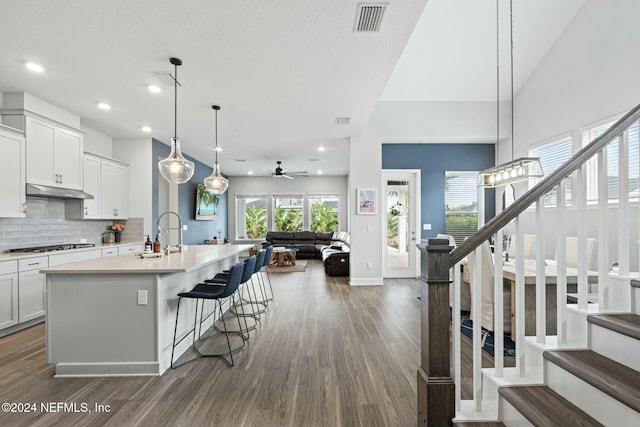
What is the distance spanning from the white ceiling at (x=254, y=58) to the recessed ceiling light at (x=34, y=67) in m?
0.04

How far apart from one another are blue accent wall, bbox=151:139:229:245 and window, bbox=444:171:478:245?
5.78m

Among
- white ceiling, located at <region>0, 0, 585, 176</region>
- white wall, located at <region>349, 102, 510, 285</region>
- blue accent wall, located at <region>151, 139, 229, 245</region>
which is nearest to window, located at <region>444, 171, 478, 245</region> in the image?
white wall, located at <region>349, 102, 510, 285</region>

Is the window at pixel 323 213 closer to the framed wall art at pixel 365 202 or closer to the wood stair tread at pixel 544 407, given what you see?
the framed wall art at pixel 365 202

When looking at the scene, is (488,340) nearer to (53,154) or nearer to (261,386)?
(261,386)

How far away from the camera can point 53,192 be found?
402 cm

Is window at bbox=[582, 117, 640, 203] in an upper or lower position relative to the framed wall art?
upper

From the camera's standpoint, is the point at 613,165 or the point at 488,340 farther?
the point at 613,165

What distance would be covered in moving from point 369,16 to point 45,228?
504 cm

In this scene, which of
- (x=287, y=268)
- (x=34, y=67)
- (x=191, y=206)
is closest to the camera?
(x=34, y=67)

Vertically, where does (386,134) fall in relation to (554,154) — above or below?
above

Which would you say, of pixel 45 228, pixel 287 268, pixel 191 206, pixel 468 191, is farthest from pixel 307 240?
pixel 45 228

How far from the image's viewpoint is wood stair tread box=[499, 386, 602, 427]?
129 cm

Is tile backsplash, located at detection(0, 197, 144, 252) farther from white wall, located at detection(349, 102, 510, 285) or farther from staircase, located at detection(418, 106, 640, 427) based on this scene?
staircase, located at detection(418, 106, 640, 427)

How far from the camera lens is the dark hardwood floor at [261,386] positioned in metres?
1.96
